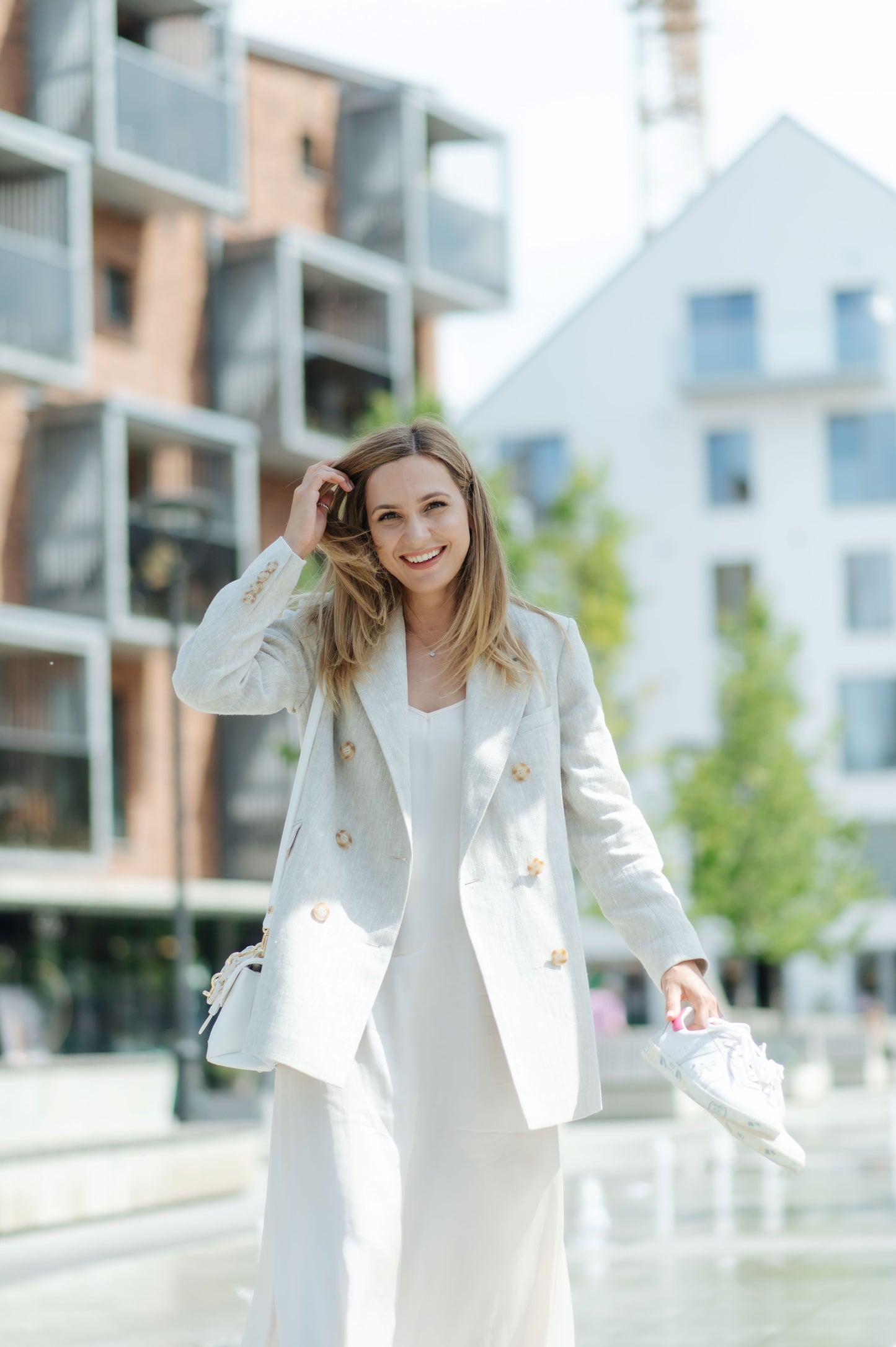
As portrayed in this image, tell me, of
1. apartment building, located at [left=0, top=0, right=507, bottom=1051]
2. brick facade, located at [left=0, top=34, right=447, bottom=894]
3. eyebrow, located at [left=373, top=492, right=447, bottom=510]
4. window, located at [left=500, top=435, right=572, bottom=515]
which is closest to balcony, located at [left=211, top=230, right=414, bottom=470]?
apartment building, located at [left=0, top=0, right=507, bottom=1051]

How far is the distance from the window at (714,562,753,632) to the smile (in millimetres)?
44714

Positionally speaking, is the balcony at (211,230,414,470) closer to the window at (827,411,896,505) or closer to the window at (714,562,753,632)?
the window at (714,562,753,632)

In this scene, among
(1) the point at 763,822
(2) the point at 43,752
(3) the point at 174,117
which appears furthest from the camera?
(1) the point at 763,822

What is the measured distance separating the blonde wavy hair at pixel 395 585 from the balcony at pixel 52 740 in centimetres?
2123

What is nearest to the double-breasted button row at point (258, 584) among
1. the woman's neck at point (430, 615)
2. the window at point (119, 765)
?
the woman's neck at point (430, 615)

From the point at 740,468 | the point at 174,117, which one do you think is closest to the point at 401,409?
the point at 174,117

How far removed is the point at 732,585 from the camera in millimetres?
48750

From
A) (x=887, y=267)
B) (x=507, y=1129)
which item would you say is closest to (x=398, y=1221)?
(x=507, y=1129)

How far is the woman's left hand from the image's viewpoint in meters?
3.81

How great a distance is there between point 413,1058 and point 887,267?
44.6m

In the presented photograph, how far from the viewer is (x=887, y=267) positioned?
152 ft

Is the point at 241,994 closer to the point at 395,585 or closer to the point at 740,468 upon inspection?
the point at 395,585

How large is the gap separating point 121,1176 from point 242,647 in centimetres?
923

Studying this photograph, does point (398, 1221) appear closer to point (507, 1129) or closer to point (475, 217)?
point (507, 1129)
